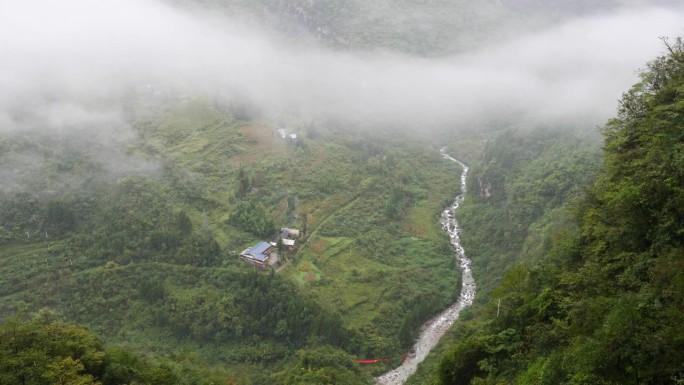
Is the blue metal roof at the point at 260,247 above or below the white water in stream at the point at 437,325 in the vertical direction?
above

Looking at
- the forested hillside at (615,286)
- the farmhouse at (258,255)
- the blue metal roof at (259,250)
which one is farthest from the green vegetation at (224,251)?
the forested hillside at (615,286)

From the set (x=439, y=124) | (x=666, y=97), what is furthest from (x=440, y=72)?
(x=666, y=97)

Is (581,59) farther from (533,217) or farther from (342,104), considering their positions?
(533,217)

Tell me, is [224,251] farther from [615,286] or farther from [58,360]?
[615,286]

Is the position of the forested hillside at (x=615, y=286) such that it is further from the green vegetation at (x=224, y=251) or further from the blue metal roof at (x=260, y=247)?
the blue metal roof at (x=260, y=247)

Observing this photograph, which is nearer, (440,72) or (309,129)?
(309,129)

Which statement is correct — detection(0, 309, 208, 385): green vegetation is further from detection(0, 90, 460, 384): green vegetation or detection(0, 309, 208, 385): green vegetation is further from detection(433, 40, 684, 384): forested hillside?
detection(433, 40, 684, 384): forested hillside

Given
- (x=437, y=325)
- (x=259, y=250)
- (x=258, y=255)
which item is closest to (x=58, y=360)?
(x=258, y=255)

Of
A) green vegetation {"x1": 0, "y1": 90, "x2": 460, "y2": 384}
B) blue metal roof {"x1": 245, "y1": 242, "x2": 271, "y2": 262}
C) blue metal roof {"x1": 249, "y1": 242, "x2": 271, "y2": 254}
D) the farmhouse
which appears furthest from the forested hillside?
blue metal roof {"x1": 249, "y1": 242, "x2": 271, "y2": 254}
